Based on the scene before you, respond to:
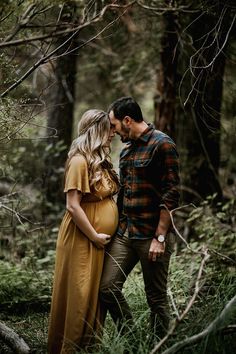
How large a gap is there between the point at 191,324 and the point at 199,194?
17.6 ft

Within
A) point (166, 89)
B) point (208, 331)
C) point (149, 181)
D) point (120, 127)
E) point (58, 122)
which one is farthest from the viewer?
point (58, 122)

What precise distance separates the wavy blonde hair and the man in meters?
0.11

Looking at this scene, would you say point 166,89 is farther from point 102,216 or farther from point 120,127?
point 102,216

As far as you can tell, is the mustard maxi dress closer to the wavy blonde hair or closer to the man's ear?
the wavy blonde hair

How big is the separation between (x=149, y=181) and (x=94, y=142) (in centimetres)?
61

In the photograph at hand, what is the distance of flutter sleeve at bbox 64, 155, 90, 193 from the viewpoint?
15.8 feet

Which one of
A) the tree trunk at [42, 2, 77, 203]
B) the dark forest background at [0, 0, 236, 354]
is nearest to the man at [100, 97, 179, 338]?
the dark forest background at [0, 0, 236, 354]

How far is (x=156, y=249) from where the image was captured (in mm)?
4746

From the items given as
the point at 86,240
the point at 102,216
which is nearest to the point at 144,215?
the point at 102,216

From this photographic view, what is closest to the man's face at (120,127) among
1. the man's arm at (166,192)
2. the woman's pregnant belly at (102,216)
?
the man's arm at (166,192)

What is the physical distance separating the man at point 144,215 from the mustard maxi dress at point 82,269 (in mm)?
117

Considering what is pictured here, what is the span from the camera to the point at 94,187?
492 centimetres

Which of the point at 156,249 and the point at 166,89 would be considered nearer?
the point at 156,249

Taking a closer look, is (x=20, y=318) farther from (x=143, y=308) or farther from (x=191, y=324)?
(x=191, y=324)
